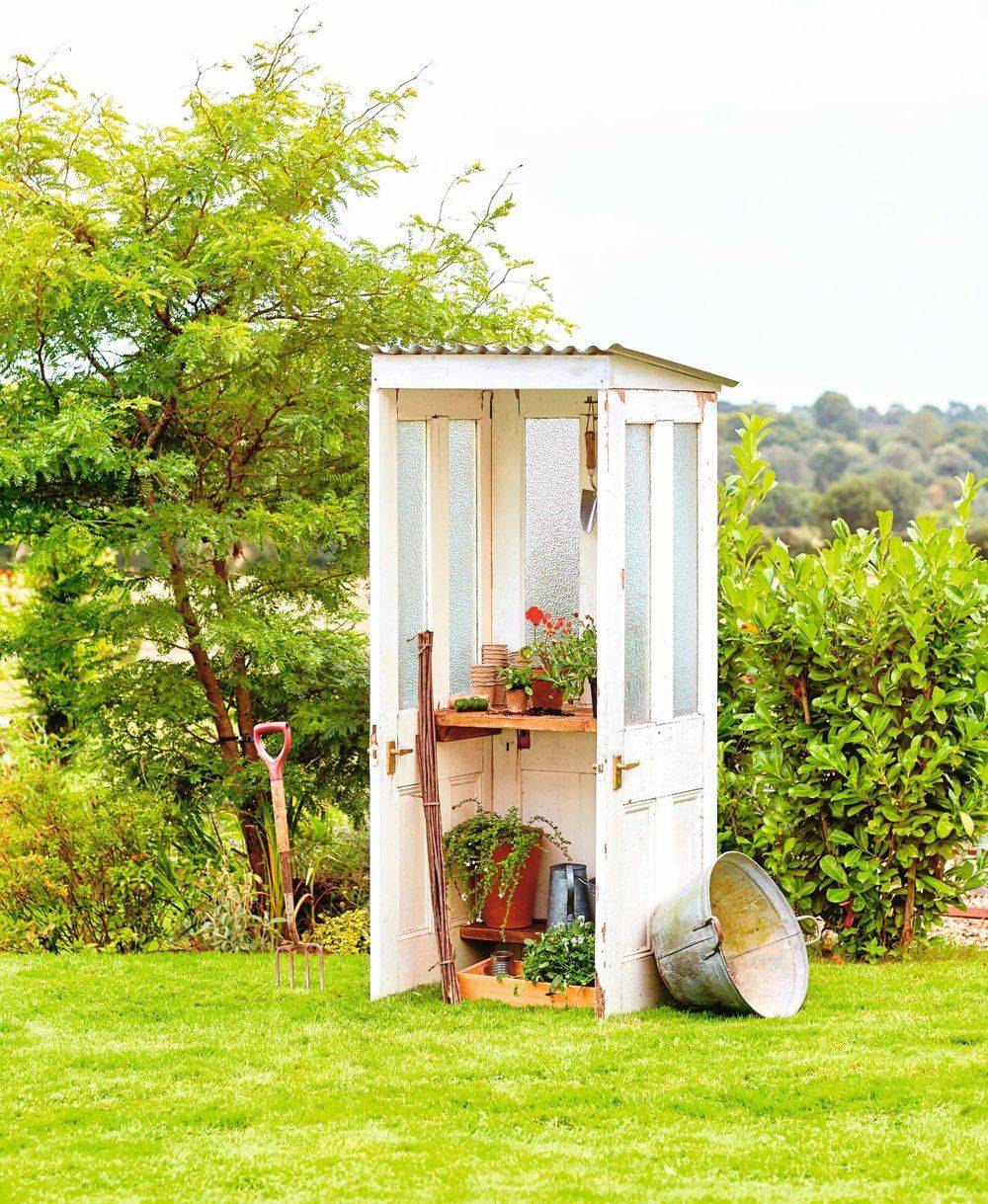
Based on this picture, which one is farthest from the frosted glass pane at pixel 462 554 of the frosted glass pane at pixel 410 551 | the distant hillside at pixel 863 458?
the distant hillside at pixel 863 458

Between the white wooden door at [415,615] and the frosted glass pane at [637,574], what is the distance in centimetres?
95

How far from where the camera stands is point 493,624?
6969 millimetres

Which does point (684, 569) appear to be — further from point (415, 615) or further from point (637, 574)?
point (415, 615)

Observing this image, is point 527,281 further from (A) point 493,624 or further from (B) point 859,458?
(B) point 859,458

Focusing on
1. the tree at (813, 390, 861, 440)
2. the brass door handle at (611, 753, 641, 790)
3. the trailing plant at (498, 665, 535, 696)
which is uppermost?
the tree at (813, 390, 861, 440)

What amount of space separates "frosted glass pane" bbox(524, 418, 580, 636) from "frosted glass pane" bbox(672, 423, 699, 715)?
622 millimetres

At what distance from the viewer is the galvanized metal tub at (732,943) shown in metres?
5.82

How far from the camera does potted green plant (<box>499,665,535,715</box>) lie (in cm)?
645

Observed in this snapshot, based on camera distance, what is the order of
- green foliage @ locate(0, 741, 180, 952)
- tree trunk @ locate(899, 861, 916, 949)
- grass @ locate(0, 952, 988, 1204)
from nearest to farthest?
grass @ locate(0, 952, 988, 1204) < tree trunk @ locate(899, 861, 916, 949) < green foliage @ locate(0, 741, 180, 952)

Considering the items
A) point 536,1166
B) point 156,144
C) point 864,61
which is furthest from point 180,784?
point 864,61

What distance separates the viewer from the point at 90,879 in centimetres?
830

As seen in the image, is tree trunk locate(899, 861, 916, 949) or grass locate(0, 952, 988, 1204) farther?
tree trunk locate(899, 861, 916, 949)

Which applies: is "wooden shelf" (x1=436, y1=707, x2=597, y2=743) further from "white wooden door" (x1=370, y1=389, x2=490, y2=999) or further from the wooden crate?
the wooden crate

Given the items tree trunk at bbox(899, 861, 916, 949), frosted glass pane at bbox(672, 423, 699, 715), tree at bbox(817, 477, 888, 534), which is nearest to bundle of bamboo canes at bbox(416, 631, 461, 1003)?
frosted glass pane at bbox(672, 423, 699, 715)
